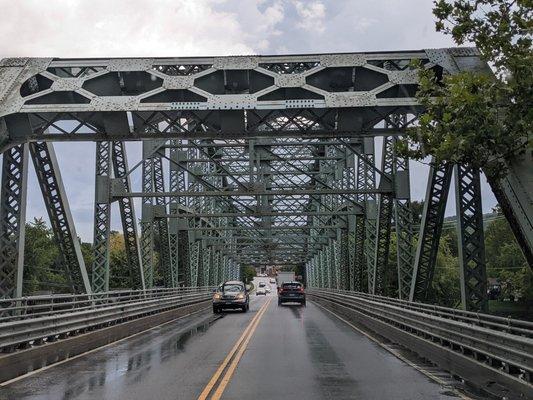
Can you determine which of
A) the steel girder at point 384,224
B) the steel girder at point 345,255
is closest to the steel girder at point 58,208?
the steel girder at point 384,224

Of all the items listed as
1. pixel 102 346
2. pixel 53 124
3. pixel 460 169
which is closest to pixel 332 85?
pixel 460 169

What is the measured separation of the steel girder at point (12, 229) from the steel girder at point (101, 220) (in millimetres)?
6833

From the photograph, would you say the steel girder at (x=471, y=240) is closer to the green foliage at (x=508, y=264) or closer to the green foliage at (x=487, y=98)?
the green foliage at (x=487, y=98)

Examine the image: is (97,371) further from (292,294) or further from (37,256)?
(37,256)

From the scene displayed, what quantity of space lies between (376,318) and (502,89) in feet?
45.0

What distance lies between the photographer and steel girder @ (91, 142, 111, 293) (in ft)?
68.1

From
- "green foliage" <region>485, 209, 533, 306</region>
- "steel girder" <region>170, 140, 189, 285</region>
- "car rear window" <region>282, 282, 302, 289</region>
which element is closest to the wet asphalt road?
"steel girder" <region>170, 140, 189, 285</region>

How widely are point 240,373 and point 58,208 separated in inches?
309

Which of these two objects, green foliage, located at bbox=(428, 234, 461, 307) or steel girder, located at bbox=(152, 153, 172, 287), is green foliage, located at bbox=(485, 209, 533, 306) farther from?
steel girder, located at bbox=(152, 153, 172, 287)

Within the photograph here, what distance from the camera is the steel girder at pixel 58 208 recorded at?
592 inches

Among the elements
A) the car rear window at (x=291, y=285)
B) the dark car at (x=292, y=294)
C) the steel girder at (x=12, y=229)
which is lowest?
the dark car at (x=292, y=294)

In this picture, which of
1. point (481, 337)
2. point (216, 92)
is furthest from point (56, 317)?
point (481, 337)

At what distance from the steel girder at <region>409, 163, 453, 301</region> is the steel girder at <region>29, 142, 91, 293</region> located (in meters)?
9.51

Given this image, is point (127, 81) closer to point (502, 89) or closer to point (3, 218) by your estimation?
point (3, 218)
